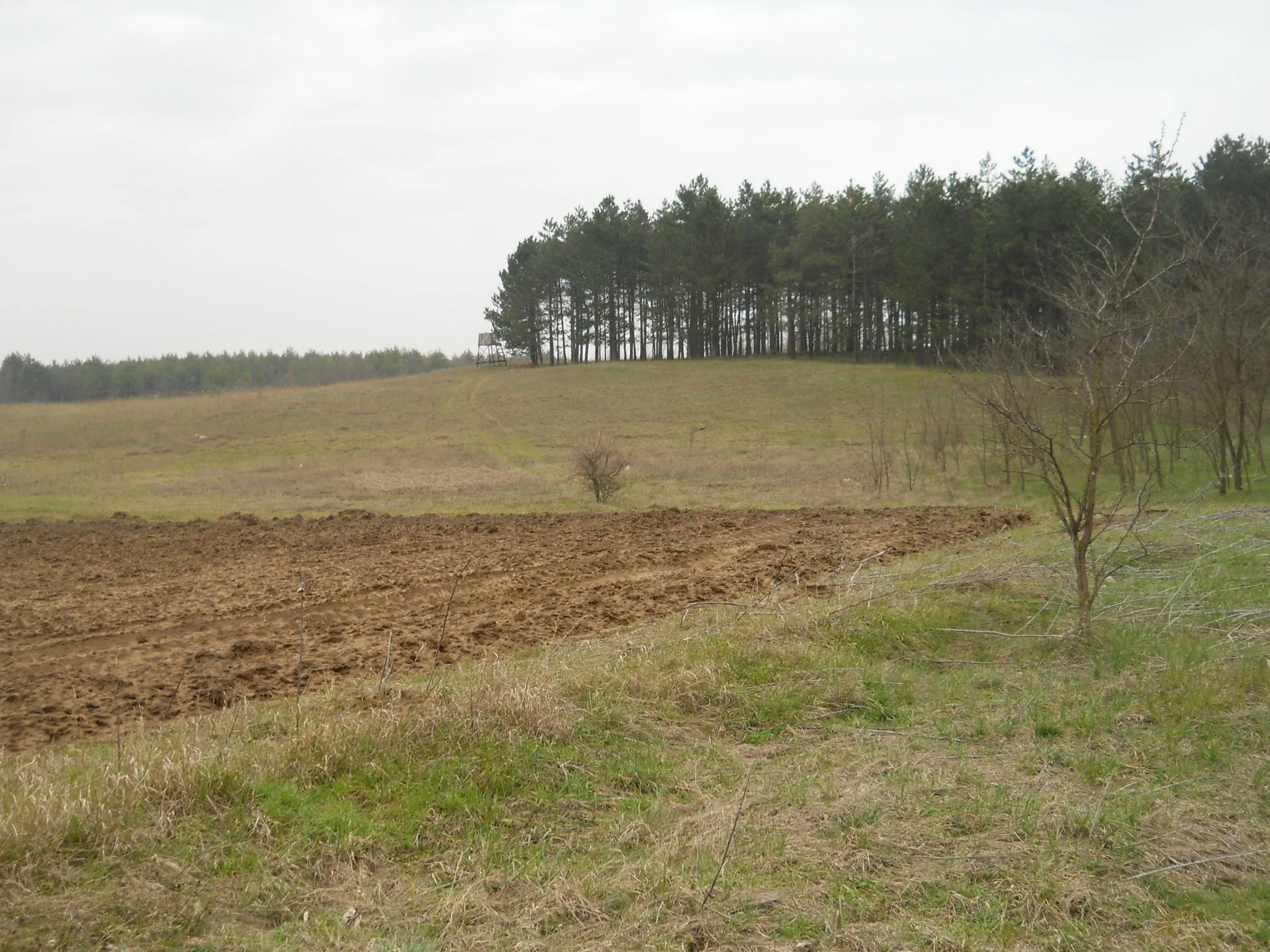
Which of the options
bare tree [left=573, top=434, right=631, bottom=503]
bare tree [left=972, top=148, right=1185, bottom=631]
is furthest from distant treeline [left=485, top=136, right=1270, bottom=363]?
bare tree [left=573, top=434, right=631, bottom=503]

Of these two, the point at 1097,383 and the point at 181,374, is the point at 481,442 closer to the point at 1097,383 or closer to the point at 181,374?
the point at 1097,383

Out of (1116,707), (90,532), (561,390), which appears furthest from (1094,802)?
(561,390)

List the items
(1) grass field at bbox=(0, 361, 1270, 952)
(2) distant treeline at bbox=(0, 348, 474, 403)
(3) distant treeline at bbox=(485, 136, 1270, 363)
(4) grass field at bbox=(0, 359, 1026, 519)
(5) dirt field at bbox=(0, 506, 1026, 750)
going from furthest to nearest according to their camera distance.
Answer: (2) distant treeline at bbox=(0, 348, 474, 403), (3) distant treeline at bbox=(485, 136, 1270, 363), (4) grass field at bbox=(0, 359, 1026, 519), (5) dirt field at bbox=(0, 506, 1026, 750), (1) grass field at bbox=(0, 361, 1270, 952)

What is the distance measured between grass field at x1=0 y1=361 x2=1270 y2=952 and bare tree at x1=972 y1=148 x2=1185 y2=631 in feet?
3.70

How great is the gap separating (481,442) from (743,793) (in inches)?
1455

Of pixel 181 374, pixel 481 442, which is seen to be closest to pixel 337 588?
pixel 481 442

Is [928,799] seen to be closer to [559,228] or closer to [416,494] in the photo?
[416,494]

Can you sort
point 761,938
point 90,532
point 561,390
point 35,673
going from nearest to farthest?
point 761,938, point 35,673, point 90,532, point 561,390

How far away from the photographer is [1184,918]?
3514 millimetres

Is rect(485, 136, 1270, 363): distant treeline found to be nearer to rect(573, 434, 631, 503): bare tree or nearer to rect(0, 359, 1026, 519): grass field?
rect(0, 359, 1026, 519): grass field

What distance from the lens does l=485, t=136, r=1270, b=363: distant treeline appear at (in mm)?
43406

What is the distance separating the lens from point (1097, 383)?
7238mm

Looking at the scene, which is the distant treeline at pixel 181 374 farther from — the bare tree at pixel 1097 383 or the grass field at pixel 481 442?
the bare tree at pixel 1097 383

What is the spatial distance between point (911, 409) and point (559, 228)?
148ft
